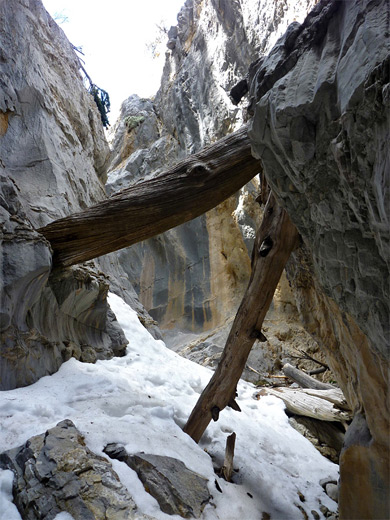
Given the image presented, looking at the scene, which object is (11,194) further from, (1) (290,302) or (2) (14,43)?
(1) (290,302)

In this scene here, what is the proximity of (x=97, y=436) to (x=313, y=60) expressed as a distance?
2571mm

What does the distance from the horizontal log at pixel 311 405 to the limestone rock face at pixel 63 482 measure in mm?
3175

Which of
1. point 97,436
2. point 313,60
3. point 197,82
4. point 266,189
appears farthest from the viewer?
point 197,82

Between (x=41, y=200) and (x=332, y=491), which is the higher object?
(x=41, y=200)

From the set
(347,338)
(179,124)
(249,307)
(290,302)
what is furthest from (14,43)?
(179,124)

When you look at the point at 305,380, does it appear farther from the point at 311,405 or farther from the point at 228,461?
the point at 228,461

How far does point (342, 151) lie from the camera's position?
134 centimetres

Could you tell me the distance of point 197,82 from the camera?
13383mm

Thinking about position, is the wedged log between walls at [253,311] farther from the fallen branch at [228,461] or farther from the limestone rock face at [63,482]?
the limestone rock face at [63,482]

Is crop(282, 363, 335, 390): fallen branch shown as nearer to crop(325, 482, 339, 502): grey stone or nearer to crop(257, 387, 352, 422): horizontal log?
crop(257, 387, 352, 422): horizontal log

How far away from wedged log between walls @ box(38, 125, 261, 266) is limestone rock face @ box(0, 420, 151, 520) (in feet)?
6.07

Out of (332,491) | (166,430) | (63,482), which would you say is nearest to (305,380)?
(332,491)

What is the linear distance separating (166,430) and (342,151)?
8.86 feet

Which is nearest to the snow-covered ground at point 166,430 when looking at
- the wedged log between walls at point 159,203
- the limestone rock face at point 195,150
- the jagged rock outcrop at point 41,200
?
the jagged rock outcrop at point 41,200
